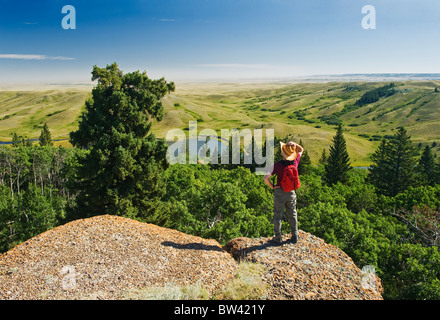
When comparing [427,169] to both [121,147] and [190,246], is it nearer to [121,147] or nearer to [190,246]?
[121,147]

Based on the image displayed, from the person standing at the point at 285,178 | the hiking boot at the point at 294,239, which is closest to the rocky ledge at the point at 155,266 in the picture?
the hiking boot at the point at 294,239

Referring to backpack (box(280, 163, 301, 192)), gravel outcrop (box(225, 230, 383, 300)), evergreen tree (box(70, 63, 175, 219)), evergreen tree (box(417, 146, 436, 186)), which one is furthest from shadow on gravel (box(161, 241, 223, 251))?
evergreen tree (box(417, 146, 436, 186))

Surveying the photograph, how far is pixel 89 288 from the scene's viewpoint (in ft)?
26.3

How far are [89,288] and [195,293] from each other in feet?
10.9

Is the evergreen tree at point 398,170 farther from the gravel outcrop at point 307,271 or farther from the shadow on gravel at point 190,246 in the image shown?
the shadow on gravel at point 190,246

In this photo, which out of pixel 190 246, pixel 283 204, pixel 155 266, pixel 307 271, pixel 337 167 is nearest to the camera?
pixel 307 271

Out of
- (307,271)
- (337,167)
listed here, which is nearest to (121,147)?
(307,271)

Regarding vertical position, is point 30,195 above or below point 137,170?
below

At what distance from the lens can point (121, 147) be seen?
66.6 feet

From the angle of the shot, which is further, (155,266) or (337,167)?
(337,167)

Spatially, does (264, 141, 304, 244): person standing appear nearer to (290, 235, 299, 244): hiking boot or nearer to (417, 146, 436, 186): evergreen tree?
(290, 235, 299, 244): hiking boot

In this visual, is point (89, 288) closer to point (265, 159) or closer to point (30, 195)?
point (30, 195)

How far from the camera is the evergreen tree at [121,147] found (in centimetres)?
2103
